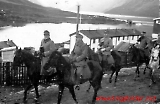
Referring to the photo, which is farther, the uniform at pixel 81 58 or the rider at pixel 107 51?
the rider at pixel 107 51

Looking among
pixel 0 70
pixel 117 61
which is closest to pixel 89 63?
pixel 117 61

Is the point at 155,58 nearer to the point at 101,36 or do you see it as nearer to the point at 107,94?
the point at 107,94

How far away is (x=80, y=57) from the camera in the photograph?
7789 millimetres

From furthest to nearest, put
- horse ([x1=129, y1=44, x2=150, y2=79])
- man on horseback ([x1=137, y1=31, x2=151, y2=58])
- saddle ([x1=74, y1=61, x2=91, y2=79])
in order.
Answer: man on horseback ([x1=137, y1=31, x2=151, y2=58])
horse ([x1=129, y1=44, x2=150, y2=79])
saddle ([x1=74, y1=61, x2=91, y2=79])

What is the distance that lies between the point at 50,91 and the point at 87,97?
222cm

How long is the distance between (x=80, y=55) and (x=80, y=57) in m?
0.14

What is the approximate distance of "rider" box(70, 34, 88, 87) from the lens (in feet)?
25.6

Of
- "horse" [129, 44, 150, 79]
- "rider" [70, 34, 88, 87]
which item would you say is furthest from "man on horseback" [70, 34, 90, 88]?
"horse" [129, 44, 150, 79]

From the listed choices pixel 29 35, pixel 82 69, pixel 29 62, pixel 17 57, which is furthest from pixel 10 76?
pixel 29 35

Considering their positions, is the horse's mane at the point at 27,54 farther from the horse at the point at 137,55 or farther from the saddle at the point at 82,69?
the horse at the point at 137,55

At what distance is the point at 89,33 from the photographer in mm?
46562

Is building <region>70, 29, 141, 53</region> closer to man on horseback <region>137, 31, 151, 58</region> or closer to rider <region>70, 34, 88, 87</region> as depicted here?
man on horseback <region>137, 31, 151, 58</region>

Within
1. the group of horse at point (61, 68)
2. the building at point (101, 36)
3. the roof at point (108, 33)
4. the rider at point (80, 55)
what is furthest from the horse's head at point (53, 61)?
the roof at point (108, 33)

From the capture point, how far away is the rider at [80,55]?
7799 millimetres
